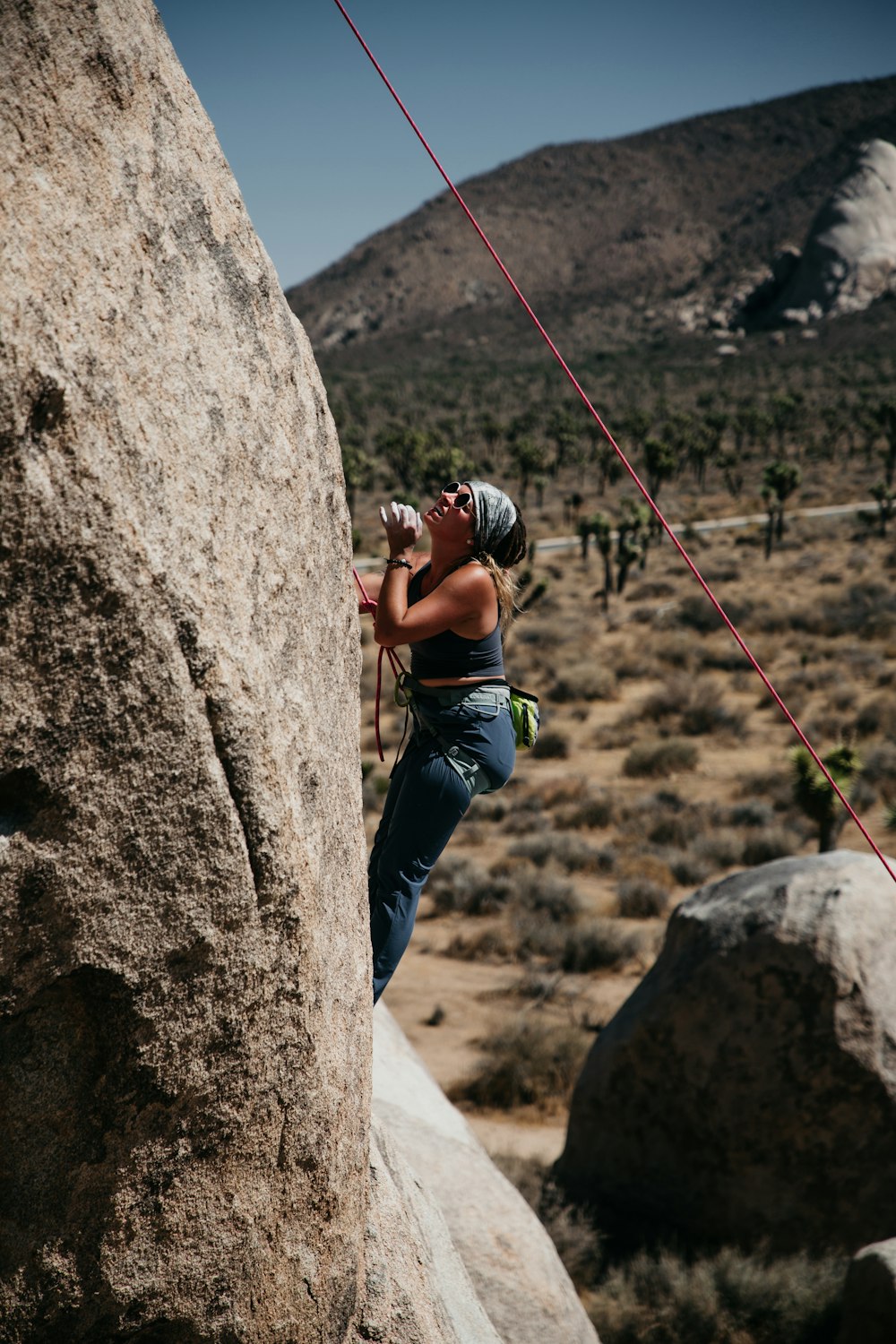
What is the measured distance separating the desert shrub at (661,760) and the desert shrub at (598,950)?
282 inches

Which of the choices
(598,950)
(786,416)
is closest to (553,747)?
(598,950)

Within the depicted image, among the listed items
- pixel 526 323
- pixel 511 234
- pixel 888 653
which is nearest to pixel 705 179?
pixel 511 234

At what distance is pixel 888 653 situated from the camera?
25.6 metres

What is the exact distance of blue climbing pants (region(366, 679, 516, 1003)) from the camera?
3482mm

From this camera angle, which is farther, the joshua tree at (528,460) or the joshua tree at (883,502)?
the joshua tree at (528,460)

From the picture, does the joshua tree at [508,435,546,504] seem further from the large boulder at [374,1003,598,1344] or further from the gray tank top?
the gray tank top

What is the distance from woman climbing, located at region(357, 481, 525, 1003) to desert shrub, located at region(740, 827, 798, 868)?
12515 millimetres

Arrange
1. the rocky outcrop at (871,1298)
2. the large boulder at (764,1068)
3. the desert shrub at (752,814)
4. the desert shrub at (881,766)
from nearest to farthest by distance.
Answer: the rocky outcrop at (871,1298) < the large boulder at (764,1068) < the desert shrub at (752,814) < the desert shrub at (881,766)

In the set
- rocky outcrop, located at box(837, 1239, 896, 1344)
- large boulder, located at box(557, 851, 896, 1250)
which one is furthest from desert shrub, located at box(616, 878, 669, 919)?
Answer: rocky outcrop, located at box(837, 1239, 896, 1344)

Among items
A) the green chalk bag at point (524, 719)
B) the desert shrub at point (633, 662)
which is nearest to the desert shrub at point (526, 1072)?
the green chalk bag at point (524, 719)

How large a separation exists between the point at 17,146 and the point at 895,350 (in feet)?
325

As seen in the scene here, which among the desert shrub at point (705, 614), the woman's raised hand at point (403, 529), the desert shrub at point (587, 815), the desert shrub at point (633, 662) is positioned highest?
the woman's raised hand at point (403, 529)

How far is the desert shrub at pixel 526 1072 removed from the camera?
10.5 meters

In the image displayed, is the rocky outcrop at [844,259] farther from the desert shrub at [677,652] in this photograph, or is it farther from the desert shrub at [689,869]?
the desert shrub at [689,869]
